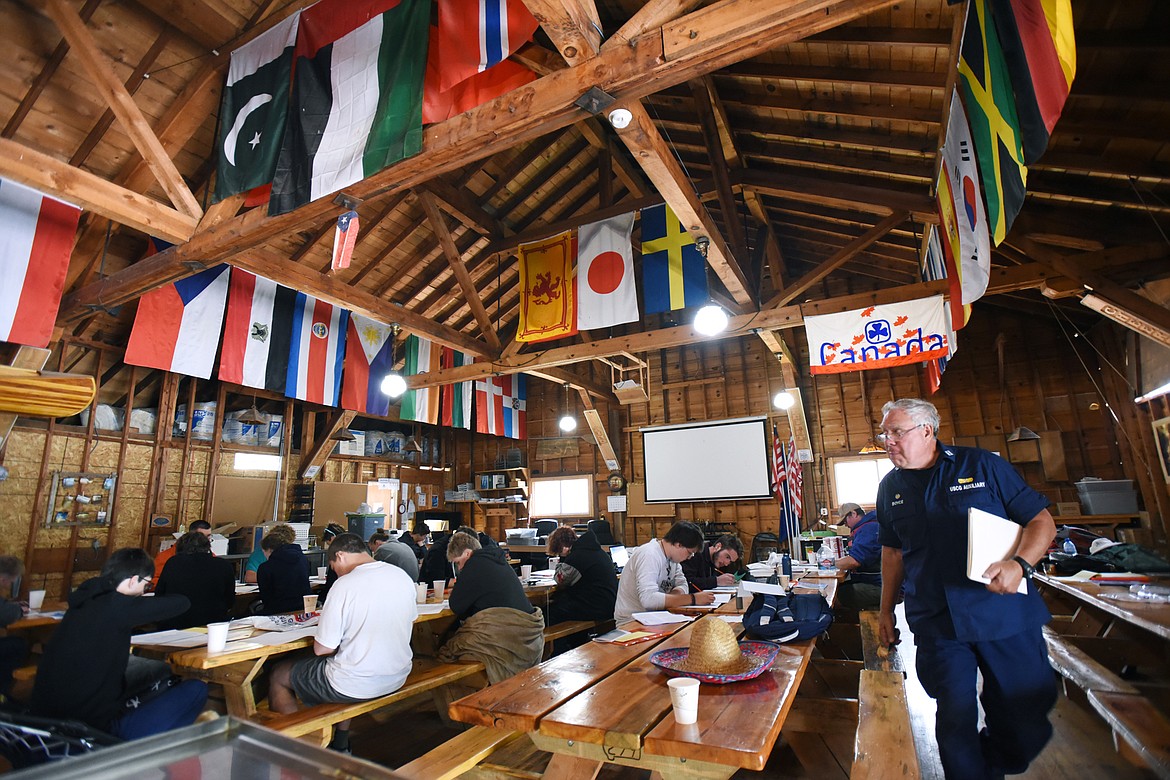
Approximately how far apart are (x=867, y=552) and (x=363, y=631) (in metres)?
4.26

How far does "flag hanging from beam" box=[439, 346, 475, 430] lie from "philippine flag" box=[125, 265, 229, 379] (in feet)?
12.0

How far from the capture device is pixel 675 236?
6.37 metres

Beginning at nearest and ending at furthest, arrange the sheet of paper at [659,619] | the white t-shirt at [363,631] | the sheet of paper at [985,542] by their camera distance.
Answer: the sheet of paper at [985,542] → the white t-shirt at [363,631] → the sheet of paper at [659,619]

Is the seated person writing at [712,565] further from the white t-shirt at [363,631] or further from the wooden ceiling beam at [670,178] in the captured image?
the wooden ceiling beam at [670,178]

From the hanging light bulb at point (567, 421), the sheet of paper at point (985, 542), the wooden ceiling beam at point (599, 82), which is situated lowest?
the sheet of paper at point (985, 542)

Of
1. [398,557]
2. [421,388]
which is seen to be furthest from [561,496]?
[398,557]

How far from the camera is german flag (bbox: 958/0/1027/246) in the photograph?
8.20 feet

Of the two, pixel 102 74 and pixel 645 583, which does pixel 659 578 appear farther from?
pixel 102 74

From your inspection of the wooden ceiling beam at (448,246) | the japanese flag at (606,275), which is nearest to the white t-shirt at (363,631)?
the japanese flag at (606,275)

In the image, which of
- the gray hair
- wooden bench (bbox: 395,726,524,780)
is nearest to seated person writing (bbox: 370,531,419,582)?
wooden bench (bbox: 395,726,524,780)

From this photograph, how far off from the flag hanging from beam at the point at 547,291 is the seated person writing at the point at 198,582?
378 centimetres

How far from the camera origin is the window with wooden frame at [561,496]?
12.3 metres

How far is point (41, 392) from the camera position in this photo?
485 centimetres

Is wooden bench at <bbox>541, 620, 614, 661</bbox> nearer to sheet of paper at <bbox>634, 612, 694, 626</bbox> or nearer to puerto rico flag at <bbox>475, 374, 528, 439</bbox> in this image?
sheet of paper at <bbox>634, 612, 694, 626</bbox>
